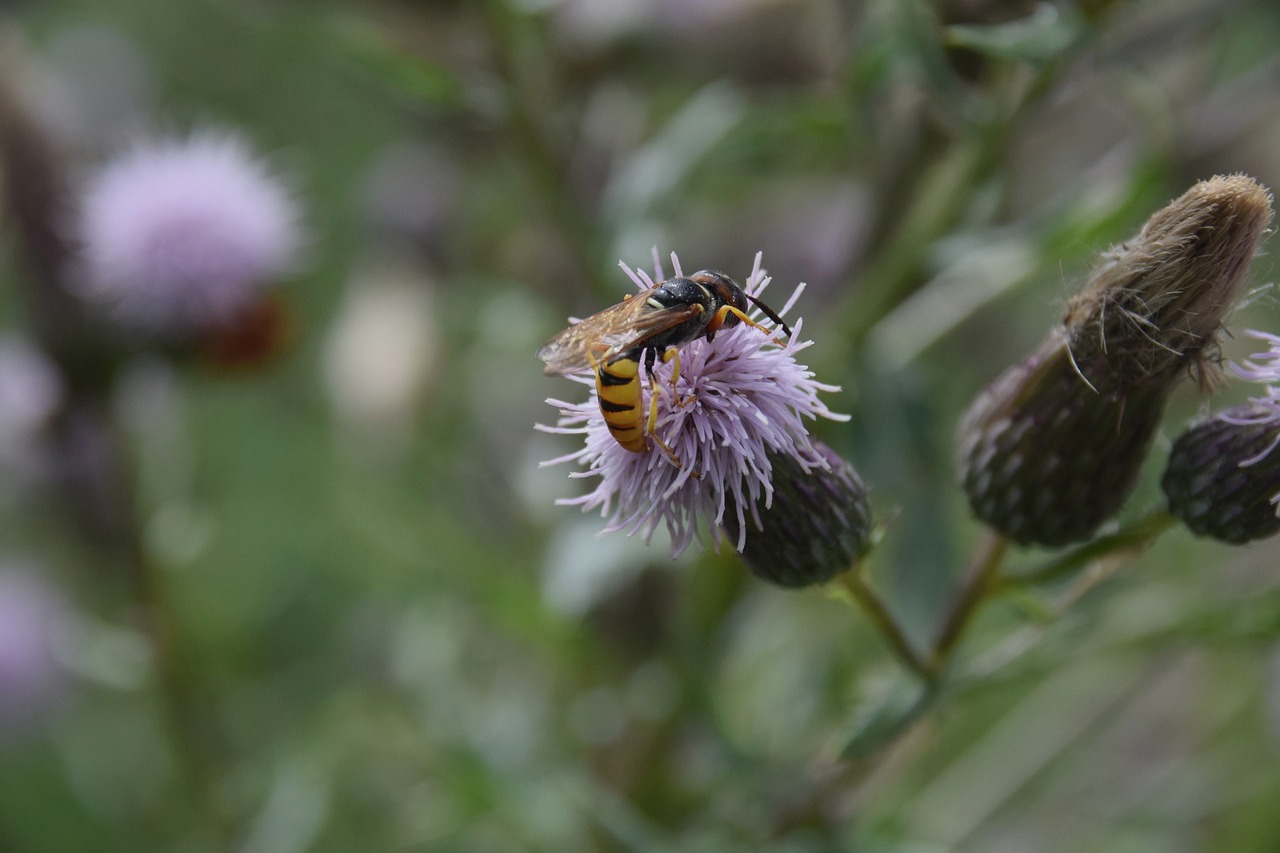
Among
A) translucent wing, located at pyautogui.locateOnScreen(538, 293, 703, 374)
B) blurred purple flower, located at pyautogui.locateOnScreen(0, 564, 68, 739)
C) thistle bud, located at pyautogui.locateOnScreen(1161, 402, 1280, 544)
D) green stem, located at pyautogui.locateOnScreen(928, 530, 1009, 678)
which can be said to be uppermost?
blurred purple flower, located at pyautogui.locateOnScreen(0, 564, 68, 739)

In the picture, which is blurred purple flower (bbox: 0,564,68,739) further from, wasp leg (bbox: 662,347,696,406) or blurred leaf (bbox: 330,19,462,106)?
wasp leg (bbox: 662,347,696,406)

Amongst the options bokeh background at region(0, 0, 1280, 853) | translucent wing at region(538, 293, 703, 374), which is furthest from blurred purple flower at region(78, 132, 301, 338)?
translucent wing at region(538, 293, 703, 374)

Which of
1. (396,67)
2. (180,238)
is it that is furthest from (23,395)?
(396,67)

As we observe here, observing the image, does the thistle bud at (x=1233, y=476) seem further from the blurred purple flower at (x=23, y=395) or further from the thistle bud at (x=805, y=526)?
the blurred purple flower at (x=23, y=395)

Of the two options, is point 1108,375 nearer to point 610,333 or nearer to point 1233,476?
point 1233,476

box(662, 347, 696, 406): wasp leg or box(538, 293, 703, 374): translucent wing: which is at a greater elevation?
box(538, 293, 703, 374): translucent wing

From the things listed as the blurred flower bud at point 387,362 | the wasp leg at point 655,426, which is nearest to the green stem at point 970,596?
the wasp leg at point 655,426

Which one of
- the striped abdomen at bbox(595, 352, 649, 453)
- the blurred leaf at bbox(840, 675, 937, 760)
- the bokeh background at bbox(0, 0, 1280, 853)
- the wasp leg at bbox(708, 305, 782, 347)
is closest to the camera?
the striped abdomen at bbox(595, 352, 649, 453)

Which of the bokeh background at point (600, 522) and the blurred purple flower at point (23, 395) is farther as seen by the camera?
the blurred purple flower at point (23, 395)
